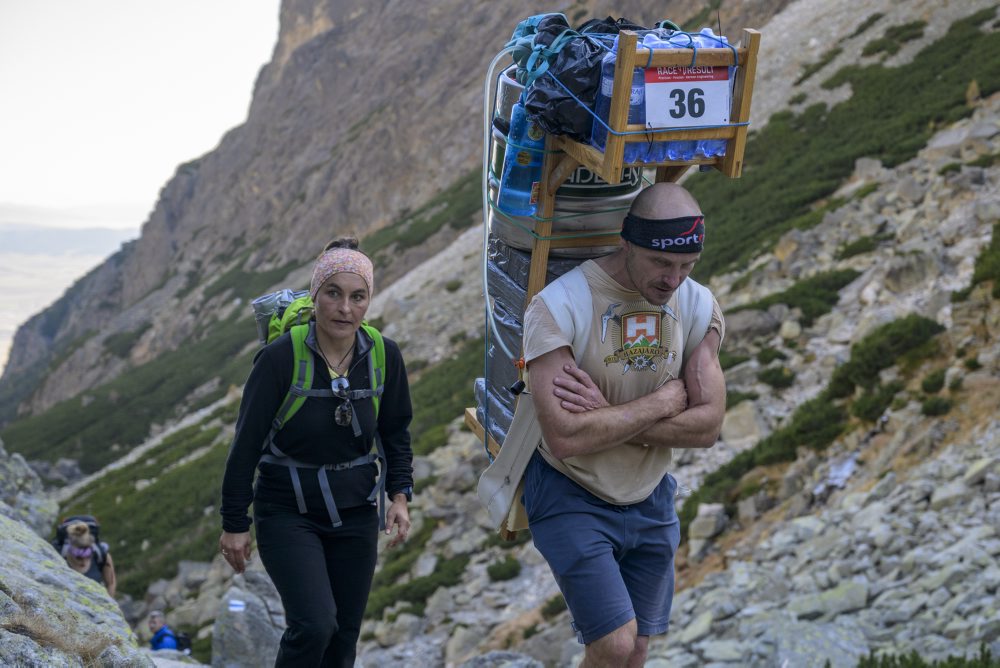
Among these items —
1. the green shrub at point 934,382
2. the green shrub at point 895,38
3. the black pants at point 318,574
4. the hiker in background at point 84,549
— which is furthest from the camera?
the green shrub at point 895,38

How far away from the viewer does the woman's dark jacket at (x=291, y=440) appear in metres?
4.87

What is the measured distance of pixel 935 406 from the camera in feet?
35.6

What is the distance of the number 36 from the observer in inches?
167

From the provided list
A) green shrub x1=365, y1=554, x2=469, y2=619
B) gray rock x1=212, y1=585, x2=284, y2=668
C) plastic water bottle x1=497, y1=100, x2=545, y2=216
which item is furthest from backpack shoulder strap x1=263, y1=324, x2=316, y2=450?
green shrub x1=365, y1=554, x2=469, y2=619

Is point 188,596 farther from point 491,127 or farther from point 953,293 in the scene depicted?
point 491,127

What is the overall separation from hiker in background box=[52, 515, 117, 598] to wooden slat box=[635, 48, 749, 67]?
885cm

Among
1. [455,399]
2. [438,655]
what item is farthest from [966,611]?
[455,399]

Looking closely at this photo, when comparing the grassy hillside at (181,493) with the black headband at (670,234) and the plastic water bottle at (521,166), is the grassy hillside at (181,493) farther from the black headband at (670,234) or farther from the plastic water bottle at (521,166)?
the black headband at (670,234)

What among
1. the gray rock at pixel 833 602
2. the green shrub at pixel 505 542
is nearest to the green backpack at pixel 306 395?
the gray rock at pixel 833 602

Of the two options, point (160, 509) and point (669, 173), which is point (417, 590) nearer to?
point (669, 173)

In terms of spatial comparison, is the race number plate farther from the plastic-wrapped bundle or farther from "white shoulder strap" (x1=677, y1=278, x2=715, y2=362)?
the plastic-wrapped bundle

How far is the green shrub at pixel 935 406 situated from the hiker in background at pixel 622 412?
7.34 m

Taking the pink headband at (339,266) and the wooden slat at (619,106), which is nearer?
the wooden slat at (619,106)

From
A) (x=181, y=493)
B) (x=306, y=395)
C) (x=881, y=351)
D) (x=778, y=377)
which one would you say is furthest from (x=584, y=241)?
(x=181, y=493)
